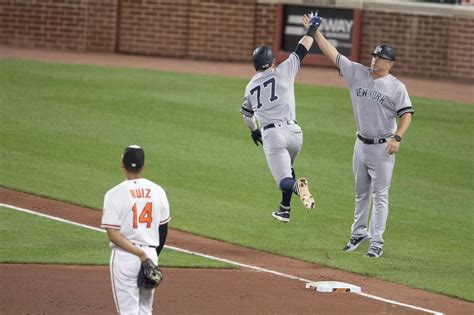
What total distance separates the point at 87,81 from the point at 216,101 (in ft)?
10.2

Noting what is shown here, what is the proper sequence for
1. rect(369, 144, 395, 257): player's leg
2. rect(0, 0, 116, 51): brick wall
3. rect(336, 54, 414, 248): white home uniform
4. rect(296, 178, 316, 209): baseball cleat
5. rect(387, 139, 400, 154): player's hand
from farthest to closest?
rect(0, 0, 116, 51): brick wall → rect(369, 144, 395, 257): player's leg → rect(336, 54, 414, 248): white home uniform → rect(387, 139, 400, 154): player's hand → rect(296, 178, 316, 209): baseball cleat

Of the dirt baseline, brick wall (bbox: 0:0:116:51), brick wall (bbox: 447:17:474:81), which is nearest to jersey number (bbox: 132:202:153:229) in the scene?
the dirt baseline

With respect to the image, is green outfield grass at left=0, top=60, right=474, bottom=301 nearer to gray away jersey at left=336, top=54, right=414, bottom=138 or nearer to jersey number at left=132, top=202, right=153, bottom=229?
gray away jersey at left=336, top=54, right=414, bottom=138

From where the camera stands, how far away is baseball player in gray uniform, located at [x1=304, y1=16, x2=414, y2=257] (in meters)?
11.6

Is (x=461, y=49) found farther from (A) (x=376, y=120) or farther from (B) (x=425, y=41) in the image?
(A) (x=376, y=120)

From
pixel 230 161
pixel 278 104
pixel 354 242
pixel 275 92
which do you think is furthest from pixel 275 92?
pixel 230 161

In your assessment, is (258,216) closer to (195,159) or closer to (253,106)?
(253,106)

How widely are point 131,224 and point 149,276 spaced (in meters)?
0.39

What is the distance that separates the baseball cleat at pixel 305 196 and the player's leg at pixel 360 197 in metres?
0.86

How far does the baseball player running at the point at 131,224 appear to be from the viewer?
7.62 meters

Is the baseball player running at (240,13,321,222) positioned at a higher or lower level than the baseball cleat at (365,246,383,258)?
higher

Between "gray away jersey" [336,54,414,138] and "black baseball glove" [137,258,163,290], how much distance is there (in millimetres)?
4666

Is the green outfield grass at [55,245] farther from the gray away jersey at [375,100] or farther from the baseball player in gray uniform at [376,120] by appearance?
the gray away jersey at [375,100]

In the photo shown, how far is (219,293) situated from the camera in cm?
1036
